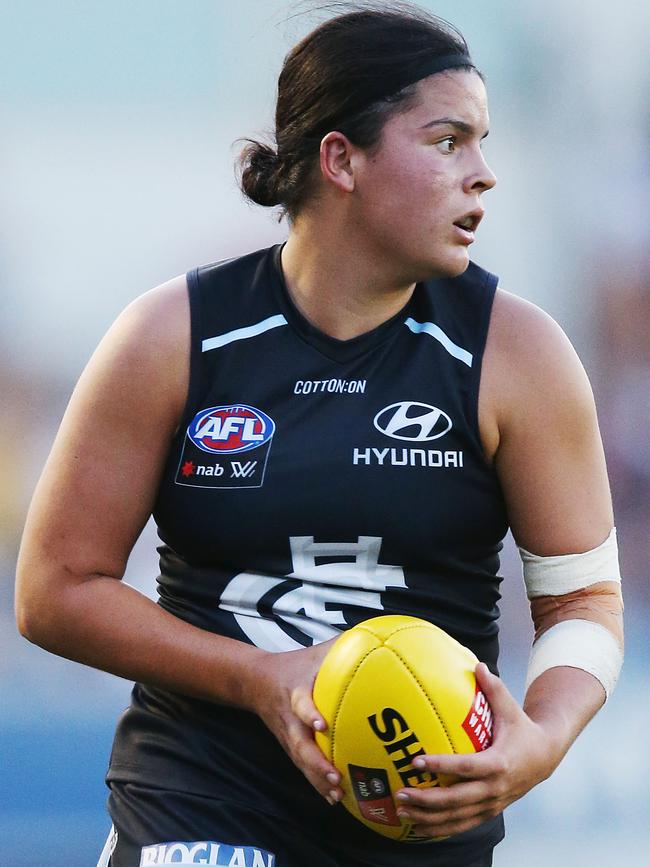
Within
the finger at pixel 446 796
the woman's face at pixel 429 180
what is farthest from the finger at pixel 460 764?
the woman's face at pixel 429 180

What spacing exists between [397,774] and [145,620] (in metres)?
0.51

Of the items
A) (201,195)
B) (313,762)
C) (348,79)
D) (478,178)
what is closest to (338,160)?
(348,79)

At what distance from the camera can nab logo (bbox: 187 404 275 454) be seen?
2.08m

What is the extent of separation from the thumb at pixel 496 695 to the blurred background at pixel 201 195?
7.15 ft

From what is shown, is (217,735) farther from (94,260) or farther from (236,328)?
(94,260)

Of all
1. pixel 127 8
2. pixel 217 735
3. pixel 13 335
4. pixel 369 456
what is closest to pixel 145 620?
pixel 217 735

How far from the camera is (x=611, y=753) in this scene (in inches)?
152

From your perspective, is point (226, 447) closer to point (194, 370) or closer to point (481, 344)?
point (194, 370)

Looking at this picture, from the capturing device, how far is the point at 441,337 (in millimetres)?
2146

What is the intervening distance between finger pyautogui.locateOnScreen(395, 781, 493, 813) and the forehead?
1009 millimetres

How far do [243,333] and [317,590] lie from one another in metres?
0.43

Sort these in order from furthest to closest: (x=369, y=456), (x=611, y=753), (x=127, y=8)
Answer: (x=127, y=8)
(x=611, y=753)
(x=369, y=456)

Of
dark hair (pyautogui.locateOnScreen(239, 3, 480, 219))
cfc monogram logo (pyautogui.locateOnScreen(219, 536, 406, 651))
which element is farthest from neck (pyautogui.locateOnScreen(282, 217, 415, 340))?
cfc monogram logo (pyautogui.locateOnScreen(219, 536, 406, 651))

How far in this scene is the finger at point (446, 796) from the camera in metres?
1.70
